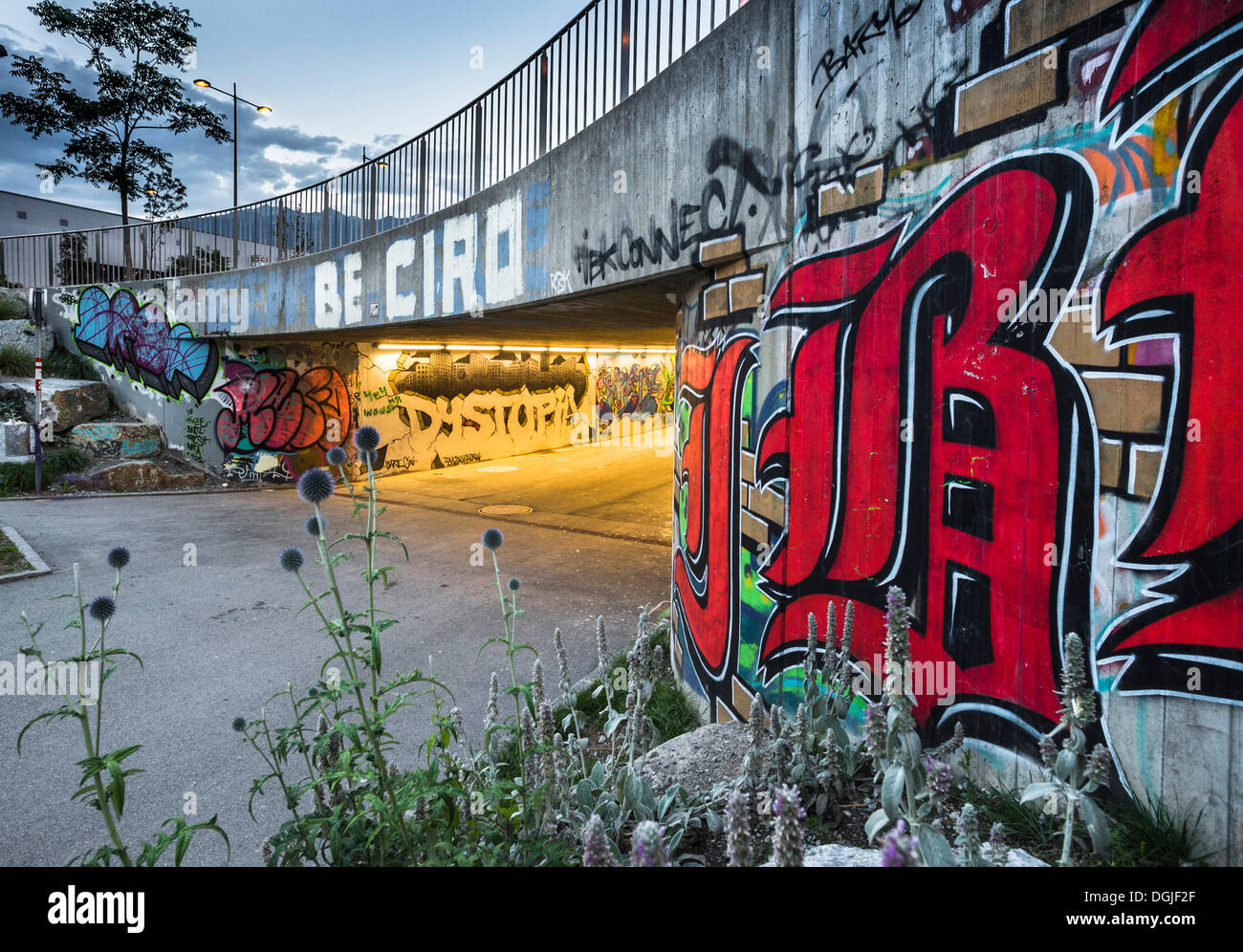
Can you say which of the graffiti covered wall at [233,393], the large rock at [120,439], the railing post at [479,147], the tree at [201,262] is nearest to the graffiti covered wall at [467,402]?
the graffiti covered wall at [233,393]

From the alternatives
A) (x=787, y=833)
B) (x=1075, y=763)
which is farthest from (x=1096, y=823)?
(x=787, y=833)

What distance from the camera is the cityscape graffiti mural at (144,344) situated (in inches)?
707

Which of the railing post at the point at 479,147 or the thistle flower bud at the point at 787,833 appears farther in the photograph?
the railing post at the point at 479,147

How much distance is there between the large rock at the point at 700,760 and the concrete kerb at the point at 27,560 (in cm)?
961

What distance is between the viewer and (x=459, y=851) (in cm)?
258

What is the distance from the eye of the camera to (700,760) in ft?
13.5

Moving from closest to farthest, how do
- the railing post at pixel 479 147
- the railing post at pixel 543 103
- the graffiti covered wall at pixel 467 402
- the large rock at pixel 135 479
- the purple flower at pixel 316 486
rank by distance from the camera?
1. the purple flower at pixel 316 486
2. the railing post at pixel 543 103
3. the railing post at pixel 479 147
4. the large rock at pixel 135 479
5. the graffiti covered wall at pixel 467 402

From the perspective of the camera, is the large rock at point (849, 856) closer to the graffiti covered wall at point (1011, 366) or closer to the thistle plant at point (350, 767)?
the graffiti covered wall at point (1011, 366)

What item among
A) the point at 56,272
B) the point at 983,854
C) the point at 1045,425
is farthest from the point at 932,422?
the point at 56,272

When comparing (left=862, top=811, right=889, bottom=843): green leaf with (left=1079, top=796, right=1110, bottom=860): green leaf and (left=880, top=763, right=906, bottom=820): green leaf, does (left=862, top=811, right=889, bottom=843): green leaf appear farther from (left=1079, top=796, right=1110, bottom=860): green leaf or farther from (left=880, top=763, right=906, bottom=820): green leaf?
(left=1079, top=796, right=1110, bottom=860): green leaf

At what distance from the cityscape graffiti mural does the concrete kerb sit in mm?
6926

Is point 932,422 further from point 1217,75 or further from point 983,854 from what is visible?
point 983,854

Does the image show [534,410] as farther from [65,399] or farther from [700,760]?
[700,760]

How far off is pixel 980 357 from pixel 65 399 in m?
21.3
